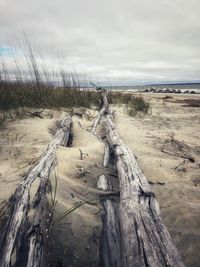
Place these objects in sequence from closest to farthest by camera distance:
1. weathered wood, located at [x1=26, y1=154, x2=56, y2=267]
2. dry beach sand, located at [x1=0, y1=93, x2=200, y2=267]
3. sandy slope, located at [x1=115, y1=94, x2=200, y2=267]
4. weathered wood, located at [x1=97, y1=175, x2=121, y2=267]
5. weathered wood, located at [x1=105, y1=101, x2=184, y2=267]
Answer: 1. weathered wood, located at [x1=105, y1=101, x2=184, y2=267]
2. weathered wood, located at [x1=26, y1=154, x2=56, y2=267]
3. weathered wood, located at [x1=97, y1=175, x2=121, y2=267]
4. dry beach sand, located at [x1=0, y1=93, x2=200, y2=267]
5. sandy slope, located at [x1=115, y1=94, x2=200, y2=267]

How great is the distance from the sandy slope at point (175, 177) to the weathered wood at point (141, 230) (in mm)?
386

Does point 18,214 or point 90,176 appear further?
point 90,176

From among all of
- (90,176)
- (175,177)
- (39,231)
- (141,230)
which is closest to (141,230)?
(141,230)

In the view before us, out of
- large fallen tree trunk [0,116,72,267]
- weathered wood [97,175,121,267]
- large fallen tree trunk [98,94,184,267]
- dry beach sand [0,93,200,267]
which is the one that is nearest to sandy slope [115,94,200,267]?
dry beach sand [0,93,200,267]

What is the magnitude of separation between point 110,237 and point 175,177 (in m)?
1.57

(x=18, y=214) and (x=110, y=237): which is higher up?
(x=18, y=214)

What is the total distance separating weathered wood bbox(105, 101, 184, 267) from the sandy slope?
39cm

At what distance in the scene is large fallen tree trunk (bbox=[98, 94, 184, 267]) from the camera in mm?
1319

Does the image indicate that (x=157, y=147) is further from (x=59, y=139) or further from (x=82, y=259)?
(x=82, y=259)

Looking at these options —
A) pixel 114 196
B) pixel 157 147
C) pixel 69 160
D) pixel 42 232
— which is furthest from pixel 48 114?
pixel 42 232

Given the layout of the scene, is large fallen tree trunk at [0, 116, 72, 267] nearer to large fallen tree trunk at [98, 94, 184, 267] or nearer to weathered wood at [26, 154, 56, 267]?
weathered wood at [26, 154, 56, 267]

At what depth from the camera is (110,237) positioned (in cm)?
172

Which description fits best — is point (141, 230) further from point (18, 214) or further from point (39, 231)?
point (18, 214)

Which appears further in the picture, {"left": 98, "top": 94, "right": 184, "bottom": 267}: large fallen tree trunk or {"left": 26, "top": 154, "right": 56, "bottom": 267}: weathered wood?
{"left": 26, "top": 154, "right": 56, "bottom": 267}: weathered wood
